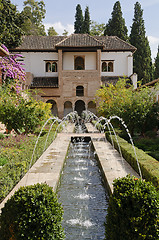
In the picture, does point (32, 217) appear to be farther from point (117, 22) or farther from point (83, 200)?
point (117, 22)

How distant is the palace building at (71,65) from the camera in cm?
2577

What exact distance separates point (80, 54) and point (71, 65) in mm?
1489

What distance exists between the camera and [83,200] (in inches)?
193

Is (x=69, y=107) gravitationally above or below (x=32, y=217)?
above

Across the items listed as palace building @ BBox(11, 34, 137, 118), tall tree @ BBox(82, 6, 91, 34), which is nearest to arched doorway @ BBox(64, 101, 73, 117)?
palace building @ BBox(11, 34, 137, 118)

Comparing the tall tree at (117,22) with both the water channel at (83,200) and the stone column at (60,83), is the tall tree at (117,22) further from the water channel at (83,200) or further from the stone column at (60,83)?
the water channel at (83,200)

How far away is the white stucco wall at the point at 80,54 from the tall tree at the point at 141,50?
7.55 meters

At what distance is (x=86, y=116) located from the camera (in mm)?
27672

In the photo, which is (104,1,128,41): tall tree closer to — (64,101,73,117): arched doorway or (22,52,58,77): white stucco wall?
(22,52,58,77): white stucco wall

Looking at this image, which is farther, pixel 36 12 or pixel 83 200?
pixel 36 12

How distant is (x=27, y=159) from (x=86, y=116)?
2153cm

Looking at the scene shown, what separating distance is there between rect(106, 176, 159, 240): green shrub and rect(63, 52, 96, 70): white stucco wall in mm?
25453

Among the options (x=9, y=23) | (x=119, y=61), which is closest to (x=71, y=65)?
(x=119, y=61)

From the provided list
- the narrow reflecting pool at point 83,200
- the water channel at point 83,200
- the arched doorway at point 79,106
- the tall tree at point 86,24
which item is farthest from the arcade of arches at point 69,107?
the narrow reflecting pool at point 83,200
